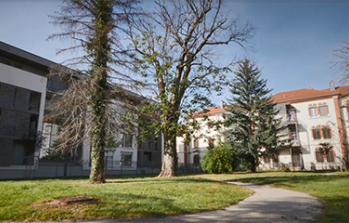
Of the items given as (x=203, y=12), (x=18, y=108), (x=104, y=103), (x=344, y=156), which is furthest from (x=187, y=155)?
(x=104, y=103)

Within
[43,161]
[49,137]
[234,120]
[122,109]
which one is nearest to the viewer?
[122,109]

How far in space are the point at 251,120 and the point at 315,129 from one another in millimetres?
12636

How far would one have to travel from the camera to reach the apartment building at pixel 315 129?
3403cm

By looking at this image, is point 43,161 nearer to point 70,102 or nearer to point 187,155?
point 70,102

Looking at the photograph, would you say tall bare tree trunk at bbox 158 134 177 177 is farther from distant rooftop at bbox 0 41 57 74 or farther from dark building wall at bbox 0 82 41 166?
dark building wall at bbox 0 82 41 166

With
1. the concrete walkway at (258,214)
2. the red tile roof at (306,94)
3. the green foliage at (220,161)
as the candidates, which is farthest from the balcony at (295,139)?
the concrete walkway at (258,214)

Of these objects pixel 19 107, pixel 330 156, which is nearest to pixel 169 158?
pixel 19 107

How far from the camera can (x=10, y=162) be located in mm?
22031

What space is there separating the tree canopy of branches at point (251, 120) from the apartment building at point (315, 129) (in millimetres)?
3364

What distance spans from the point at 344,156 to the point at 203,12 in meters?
28.4

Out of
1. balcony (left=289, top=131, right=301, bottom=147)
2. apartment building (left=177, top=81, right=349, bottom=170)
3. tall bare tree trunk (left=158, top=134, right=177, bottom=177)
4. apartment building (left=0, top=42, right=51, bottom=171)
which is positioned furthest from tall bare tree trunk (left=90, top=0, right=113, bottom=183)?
balcony (left=289, top=131, right=301, bottom=147)

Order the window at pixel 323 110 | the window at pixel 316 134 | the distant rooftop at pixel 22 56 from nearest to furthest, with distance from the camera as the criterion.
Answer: the distant rooftop at pixel 22 56 < the window at pixel 316 134 < the window at pixel 323 110

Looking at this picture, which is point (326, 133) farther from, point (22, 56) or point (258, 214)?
point (22, 56)

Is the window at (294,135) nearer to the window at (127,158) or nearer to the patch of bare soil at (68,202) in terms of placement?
the window at (127,158)
